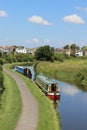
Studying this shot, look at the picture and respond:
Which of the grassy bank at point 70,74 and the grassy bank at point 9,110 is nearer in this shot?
the grassy bank at point 9,110

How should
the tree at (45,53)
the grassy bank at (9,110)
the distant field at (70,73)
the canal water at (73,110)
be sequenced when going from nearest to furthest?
the grassy bank at (9,110) < the canal water at (73,110) < the distant field at (70,73) < the tree at (45,53)

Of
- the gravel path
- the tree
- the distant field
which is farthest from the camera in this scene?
the tree

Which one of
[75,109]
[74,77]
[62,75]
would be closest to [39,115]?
[75,109]

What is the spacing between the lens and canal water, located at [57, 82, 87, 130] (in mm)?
29370

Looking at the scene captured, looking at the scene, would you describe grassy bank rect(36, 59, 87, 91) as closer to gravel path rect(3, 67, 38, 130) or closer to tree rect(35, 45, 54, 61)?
gravel path rect(3, 67, 38, 130)

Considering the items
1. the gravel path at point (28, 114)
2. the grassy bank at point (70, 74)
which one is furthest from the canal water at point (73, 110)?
the grassy bank at point (70, 74)

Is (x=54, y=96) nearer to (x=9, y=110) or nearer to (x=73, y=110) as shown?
(x=73, y=110)

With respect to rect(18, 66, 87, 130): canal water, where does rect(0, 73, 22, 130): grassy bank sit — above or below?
above

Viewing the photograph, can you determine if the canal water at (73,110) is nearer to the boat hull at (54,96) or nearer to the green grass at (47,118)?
the boat hull at (54,96)

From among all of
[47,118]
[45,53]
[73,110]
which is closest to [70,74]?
[73,110]

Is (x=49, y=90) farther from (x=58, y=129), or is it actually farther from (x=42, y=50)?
(x=42, y=50)

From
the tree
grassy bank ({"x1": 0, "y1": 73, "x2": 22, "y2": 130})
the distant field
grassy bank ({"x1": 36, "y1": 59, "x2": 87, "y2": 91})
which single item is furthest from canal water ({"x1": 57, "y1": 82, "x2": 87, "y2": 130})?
the tree

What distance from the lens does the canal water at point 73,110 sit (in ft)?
96.4

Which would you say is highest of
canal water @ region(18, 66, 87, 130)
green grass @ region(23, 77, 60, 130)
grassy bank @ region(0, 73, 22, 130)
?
grassy bank @ region(0, 73, 22, 130)
